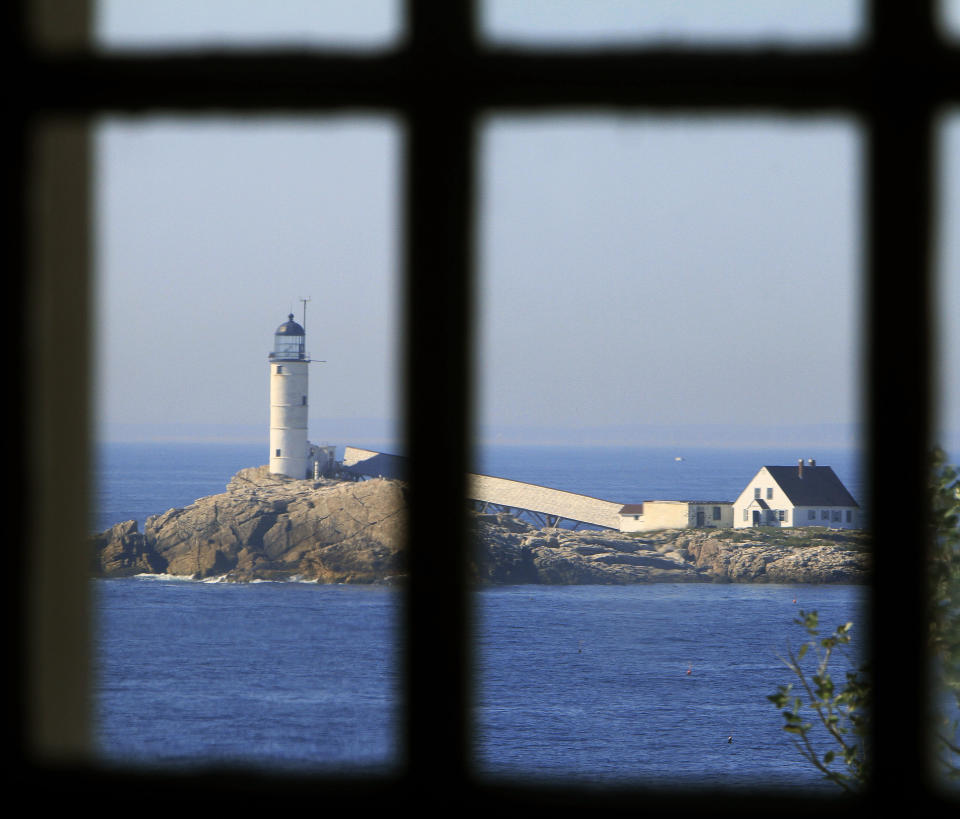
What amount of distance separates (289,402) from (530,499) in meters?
9.15

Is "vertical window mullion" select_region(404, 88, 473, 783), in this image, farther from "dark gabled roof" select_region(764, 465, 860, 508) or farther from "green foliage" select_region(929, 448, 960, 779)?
"dark gabled roof" select_region(764, 465, 860, 508)

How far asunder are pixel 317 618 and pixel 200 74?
33.8 meters

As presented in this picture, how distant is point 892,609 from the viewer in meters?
0.53

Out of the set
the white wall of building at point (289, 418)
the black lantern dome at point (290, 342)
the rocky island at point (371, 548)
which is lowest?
the rocky island at point (371, 548)

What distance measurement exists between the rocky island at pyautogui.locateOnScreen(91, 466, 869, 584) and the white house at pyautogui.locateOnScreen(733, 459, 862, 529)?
1.76ft

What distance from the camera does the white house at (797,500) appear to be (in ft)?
110

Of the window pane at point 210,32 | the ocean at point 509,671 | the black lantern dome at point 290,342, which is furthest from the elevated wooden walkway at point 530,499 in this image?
the window pane at point 210,32

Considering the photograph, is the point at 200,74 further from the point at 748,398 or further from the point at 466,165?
the point at 748,398

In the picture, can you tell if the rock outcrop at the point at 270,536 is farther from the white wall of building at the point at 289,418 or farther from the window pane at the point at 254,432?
the white wall of building at the point at 289,418

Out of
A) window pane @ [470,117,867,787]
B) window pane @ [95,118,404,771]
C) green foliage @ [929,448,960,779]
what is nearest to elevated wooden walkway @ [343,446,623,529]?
window pane @ [470,117,867,787]

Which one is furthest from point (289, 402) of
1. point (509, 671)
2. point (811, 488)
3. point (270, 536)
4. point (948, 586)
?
point (948, 586)

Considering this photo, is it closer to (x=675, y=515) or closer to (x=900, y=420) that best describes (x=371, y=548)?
(x=675, y=515)

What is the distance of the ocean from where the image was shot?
25172 millimetres

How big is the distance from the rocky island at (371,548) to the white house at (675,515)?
366 millimetres
